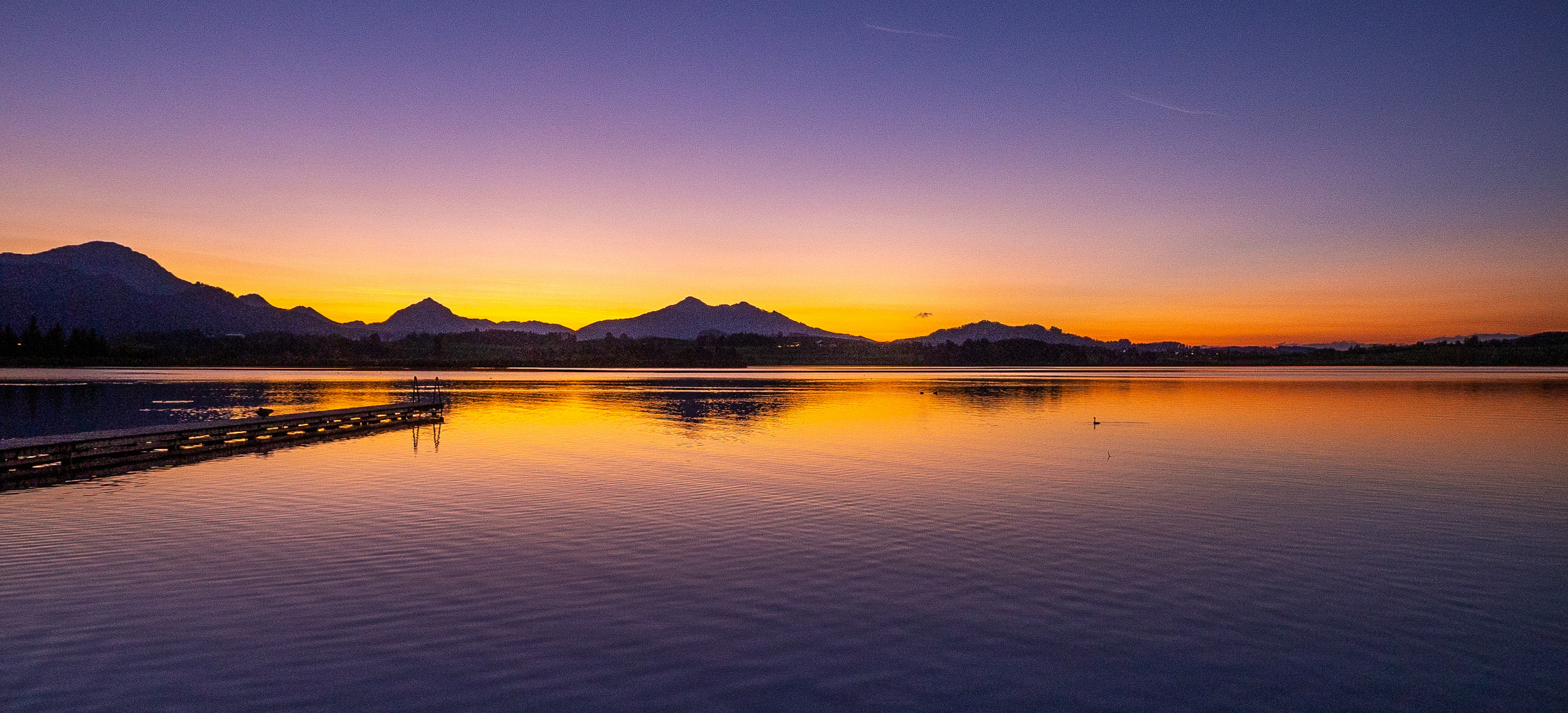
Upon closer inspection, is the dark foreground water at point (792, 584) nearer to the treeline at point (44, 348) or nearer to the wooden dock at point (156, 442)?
→ the wooden dock at point (156, 442)

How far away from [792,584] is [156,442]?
1099 inches

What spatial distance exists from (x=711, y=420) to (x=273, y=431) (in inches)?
836

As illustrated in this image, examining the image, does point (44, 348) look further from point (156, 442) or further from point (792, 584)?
point (792, 584)

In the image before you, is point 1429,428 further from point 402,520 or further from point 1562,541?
point 402,520

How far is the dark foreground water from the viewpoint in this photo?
8859 mm

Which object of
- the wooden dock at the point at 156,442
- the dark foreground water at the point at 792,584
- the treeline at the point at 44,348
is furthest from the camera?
the treeline at the point at 44,348

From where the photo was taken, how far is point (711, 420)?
151 ft

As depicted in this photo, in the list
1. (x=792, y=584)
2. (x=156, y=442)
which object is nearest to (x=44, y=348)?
A: (x=156, y=442)

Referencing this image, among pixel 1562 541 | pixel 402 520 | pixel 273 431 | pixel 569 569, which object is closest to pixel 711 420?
pixel 273 431

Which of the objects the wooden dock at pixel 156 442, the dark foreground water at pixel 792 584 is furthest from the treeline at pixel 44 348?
the dark foreground water at pixel 792 584

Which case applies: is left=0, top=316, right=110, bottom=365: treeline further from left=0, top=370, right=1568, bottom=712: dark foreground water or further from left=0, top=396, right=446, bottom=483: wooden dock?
left=0, top=370, right=1568, bottom=712: dark foreground water

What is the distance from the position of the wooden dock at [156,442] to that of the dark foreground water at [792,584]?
8.40 ft

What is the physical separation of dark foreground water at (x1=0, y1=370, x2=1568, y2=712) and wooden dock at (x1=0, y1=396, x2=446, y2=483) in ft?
8.40

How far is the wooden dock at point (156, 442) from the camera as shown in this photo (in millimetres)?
24359
